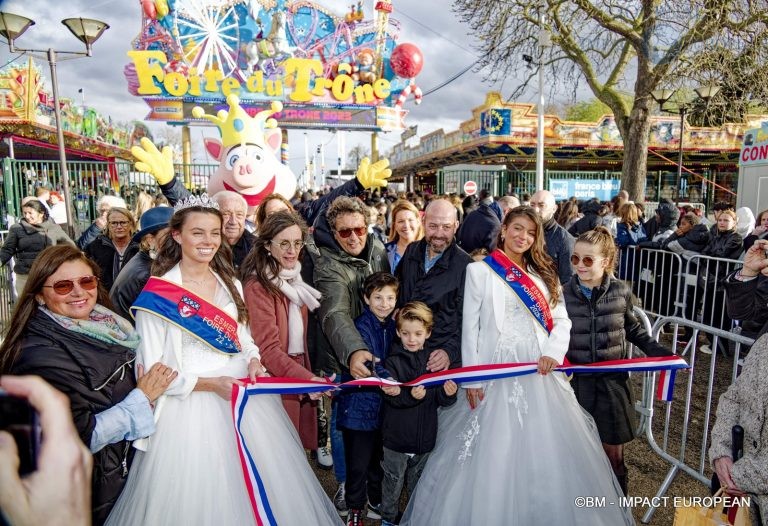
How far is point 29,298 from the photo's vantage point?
5.60 feet

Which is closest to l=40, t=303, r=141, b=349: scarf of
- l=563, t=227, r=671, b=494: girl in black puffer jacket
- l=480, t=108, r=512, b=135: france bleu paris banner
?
l=563, t=227, r=671, b=494: girl in black puffer jacket

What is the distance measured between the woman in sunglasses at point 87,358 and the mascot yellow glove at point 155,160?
236cm

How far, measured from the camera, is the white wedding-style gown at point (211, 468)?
194 centimetres

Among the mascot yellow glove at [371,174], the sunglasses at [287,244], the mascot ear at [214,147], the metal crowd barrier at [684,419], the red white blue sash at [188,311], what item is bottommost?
the metal crowd barrier at [684,419]

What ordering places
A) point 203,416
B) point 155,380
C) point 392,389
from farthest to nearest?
point 392,389 → point 203,416 → point 155,380

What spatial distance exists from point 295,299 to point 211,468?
101cm

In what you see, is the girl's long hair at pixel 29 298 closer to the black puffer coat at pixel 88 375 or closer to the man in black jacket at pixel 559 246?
the black puffer coat at pixel 88 375

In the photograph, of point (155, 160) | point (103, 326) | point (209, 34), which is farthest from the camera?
point (209, 34)

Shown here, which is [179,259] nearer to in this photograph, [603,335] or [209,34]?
[603,335]

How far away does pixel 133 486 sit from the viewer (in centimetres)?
200

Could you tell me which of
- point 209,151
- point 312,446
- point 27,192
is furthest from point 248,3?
point 312,446

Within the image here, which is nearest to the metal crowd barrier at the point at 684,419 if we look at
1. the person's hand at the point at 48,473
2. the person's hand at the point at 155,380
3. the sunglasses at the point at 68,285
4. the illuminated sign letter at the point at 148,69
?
the person's hand at the point at 155,380

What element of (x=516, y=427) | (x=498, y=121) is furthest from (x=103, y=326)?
(x=498, y=121)

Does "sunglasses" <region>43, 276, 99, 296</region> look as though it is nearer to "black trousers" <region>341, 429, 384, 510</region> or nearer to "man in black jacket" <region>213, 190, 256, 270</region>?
"black trousers" <region>341, 429, 384, 510</region>
